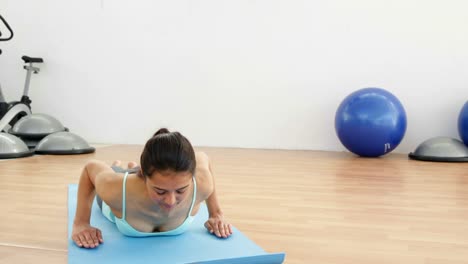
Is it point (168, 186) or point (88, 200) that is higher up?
point (168, 186)

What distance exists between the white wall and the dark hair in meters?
3.36

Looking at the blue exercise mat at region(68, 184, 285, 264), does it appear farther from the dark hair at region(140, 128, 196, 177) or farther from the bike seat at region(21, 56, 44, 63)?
the bike seat at region(21, 56, 44, 63)

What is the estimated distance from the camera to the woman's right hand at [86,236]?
1.47m

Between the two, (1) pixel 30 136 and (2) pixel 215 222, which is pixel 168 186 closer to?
(2) pixel 215 222

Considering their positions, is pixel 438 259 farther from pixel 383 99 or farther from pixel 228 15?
pixel 228 15

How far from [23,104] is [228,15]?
Answer: 2.17 meters

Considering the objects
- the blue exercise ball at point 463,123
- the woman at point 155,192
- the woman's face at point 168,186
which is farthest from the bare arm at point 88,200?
the blue exercise ball at point 463,123

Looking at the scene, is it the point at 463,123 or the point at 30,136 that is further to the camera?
the point at 30,136

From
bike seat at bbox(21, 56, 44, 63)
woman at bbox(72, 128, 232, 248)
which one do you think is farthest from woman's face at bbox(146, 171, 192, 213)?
bike seat at bbox(21, 56, 44, 63)

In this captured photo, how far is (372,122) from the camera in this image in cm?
384

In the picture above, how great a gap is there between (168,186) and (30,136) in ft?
11.4

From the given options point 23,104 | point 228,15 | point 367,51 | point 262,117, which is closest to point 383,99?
point 367,51

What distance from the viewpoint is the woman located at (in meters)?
1.28

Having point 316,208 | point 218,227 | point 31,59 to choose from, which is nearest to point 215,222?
point 218,227
